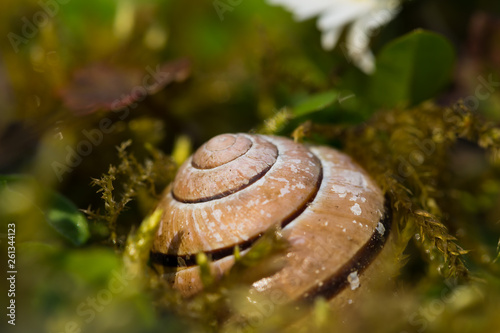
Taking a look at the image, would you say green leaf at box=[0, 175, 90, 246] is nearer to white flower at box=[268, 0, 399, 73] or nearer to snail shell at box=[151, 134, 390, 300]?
snail shell at box=[151, 134, 390, 300]

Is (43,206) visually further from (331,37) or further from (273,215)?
(331,37)

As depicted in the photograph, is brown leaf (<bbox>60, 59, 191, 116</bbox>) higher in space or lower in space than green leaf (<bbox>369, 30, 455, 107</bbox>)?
higher

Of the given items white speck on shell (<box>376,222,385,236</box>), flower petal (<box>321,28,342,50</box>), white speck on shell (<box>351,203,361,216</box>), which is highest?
flower petal (<box>321,28,342,50</box>)

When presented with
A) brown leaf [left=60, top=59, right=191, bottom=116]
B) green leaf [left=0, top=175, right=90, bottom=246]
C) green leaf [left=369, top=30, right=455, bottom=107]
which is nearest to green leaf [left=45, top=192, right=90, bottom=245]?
green leaf [left=0, top=175, right=90, bottom=246]

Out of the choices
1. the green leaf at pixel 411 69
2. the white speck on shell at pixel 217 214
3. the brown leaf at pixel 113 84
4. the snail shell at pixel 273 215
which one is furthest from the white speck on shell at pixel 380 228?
the brown leaf at pixel 113 84

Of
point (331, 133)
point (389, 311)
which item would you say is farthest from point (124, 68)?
point (389, 311)

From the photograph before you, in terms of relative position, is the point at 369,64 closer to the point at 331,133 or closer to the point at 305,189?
the point at 331,133

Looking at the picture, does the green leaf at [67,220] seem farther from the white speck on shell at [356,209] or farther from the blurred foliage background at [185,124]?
the white speck on shell at [356,209]
